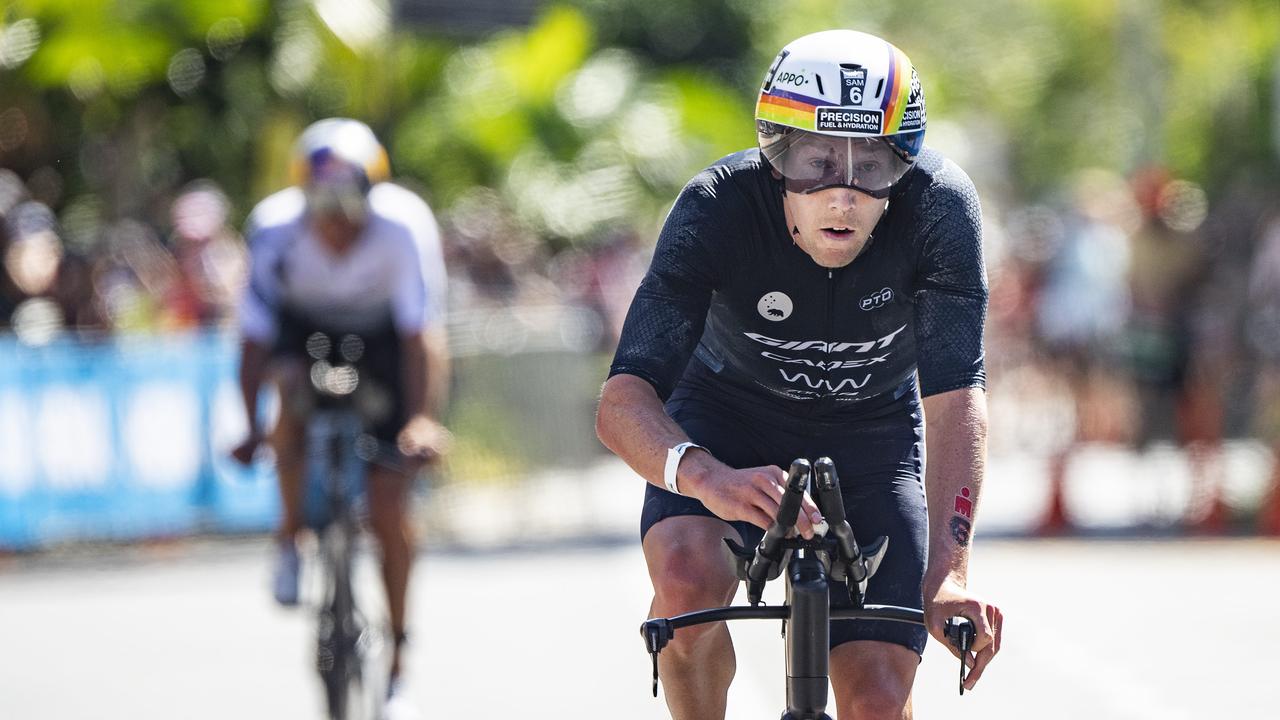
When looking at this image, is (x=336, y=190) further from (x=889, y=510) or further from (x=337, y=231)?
(x=889, y=510)

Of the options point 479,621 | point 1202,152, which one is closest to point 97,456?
point 479,621

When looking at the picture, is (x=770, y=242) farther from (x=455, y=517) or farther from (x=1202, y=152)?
(x=1202, y=152)

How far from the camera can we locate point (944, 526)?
4484 millimetres

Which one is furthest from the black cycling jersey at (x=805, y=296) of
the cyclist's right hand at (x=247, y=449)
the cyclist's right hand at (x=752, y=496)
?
the cyclist's right hand at (x=247, y=449)

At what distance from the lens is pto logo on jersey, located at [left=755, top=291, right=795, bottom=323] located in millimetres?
4805

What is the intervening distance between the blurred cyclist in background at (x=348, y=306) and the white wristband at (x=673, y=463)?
3.86m

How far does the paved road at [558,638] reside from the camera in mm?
9188

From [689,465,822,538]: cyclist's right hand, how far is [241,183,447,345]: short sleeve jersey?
4.32 metres

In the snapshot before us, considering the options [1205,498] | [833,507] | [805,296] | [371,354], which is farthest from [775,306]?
[1205,498]

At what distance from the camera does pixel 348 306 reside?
8.52m

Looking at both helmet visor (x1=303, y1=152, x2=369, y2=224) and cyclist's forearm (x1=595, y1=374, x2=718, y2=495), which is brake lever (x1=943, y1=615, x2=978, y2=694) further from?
helmet visor (x1=303, y1=152, x2=369, y2=224)

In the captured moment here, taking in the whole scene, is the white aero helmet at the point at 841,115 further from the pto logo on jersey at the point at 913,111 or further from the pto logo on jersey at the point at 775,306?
the pto logo on jersey at the point at 775,306

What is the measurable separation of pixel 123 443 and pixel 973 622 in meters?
11.4

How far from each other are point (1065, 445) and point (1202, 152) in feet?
91.1
